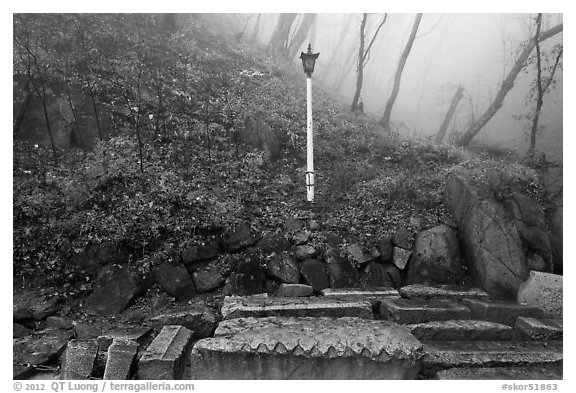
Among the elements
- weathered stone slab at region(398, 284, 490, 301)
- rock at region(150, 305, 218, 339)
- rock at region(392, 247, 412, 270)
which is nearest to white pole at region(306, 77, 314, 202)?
rock at region(392, 247, 412, 270)

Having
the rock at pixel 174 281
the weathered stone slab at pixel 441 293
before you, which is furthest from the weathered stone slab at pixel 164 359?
the weathered stone slab at pixel 441 293

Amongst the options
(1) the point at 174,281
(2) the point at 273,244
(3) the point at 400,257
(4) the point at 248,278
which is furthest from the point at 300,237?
(1) the point at 174,281

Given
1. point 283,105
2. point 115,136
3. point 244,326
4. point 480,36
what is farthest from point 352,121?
point 480,36

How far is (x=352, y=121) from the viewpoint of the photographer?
1327 cm

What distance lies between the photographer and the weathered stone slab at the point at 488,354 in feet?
16.1

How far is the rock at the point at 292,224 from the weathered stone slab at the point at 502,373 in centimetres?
377

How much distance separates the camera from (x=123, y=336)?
17.7 feet

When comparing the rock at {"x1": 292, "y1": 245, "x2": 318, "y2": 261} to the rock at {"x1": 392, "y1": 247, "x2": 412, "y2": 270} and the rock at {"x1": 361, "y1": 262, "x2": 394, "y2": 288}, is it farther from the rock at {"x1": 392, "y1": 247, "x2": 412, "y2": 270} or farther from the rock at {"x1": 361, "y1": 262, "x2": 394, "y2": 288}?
the rock at {"x1": 392, "y1": 247, "x2": 412, "y2": 270}

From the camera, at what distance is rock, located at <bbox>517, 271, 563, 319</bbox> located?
643cm

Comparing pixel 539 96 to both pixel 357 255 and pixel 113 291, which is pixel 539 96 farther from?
pixel 113 291

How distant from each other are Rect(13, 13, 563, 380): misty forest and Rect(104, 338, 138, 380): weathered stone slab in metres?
0.03

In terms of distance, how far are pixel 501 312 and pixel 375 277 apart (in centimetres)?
220
